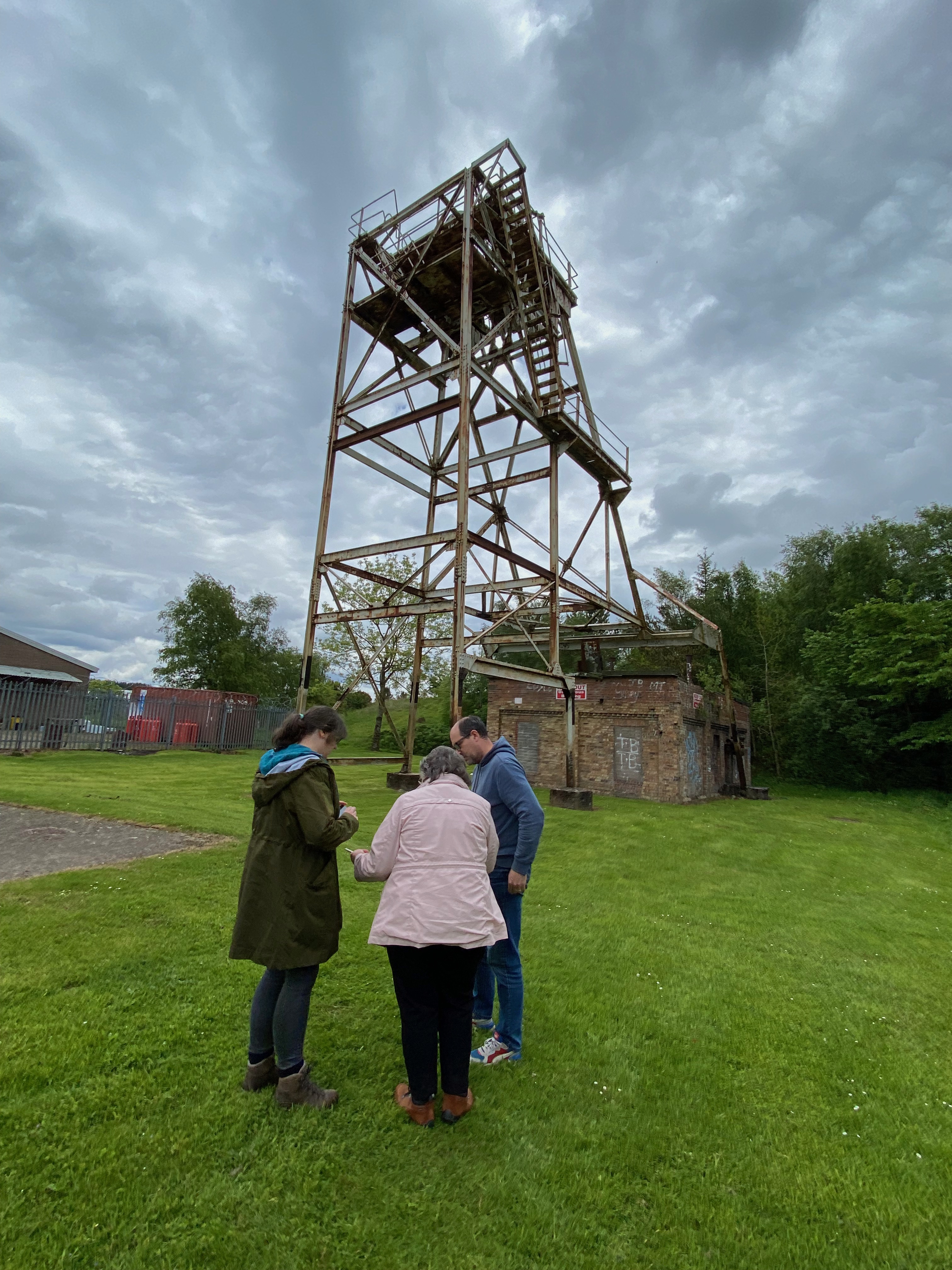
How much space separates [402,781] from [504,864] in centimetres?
1083

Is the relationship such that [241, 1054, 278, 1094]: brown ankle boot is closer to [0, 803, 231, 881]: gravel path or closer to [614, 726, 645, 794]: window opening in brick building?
[0, 803, 231, 881]: gravel path

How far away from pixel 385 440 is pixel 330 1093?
12432mm

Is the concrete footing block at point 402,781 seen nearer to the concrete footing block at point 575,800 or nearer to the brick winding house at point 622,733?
the concrete footing block at point 575,800

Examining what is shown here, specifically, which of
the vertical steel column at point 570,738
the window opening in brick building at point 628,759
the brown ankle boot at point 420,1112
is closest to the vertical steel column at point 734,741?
the window opening in brick building at point 628,759

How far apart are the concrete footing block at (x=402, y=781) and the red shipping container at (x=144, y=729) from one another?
544 inches

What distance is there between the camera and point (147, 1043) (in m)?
3.12

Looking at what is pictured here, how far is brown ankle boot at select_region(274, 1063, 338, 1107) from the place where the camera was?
2.71m

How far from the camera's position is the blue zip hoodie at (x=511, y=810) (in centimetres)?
339

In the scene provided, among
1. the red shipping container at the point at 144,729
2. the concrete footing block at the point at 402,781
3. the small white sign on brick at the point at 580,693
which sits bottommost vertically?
the concrete footing block at the point at 402,781

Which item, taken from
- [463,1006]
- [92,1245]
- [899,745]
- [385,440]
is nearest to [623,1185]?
[463,1006]

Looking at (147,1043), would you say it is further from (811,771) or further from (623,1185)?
(811,771)

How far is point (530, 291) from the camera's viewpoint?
14750mm

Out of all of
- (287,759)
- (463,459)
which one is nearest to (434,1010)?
(287,759)

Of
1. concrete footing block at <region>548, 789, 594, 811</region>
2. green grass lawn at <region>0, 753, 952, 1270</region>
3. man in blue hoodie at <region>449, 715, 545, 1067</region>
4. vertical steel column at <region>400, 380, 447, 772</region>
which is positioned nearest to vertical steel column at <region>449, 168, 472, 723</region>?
vertical steel column at <region>400, 380, 447, 772</region>
